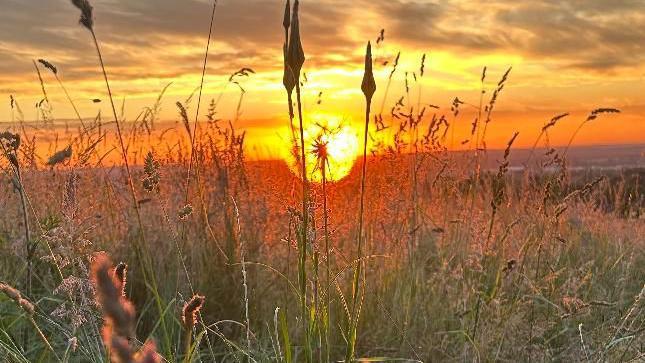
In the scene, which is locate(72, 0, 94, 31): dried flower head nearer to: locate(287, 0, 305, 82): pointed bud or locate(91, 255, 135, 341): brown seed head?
locate(287, 0, 305, 82): pointed bud

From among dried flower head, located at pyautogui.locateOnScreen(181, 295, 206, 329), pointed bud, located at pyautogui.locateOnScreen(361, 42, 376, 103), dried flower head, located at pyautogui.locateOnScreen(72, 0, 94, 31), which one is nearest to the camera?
dried flower head, located at pyautogui.locateOnScreen(181, 295, 206, 329)

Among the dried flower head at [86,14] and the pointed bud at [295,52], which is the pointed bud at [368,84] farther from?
the dried flower head at [86,14]

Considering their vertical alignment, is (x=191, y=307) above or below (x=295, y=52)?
below

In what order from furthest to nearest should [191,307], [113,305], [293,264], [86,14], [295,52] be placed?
[293,264]
[86,14]
[295,52]
[191,307]
[113,305]

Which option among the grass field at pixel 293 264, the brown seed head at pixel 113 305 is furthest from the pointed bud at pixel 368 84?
the brown seed head at pixel 113 305

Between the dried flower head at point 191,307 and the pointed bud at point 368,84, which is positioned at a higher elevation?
the pointed bud at point 368,84

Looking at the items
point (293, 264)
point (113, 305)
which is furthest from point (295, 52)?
point (293, 264)

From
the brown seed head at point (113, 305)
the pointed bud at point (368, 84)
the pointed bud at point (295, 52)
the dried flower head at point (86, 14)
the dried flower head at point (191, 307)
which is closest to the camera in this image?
the brown seed head at point (113, 305)

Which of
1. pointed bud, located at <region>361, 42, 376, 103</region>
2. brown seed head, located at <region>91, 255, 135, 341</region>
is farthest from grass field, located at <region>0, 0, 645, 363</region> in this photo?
brown seed head, located at <region>91, 255, 135, 341</region>

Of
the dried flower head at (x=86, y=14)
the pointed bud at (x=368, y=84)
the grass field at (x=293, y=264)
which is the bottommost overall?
the grass field at (x=293, y=264)

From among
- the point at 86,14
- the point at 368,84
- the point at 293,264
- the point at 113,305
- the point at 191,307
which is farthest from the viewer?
the point at 293,264

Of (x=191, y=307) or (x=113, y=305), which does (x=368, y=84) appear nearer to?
(x=191, y=307)

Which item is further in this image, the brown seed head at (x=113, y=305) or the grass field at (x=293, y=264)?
the grass field at (x=293, y=264)

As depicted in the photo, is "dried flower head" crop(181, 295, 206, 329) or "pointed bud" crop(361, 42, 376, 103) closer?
"dried flower head" crop(181, 295, 206, 329)
